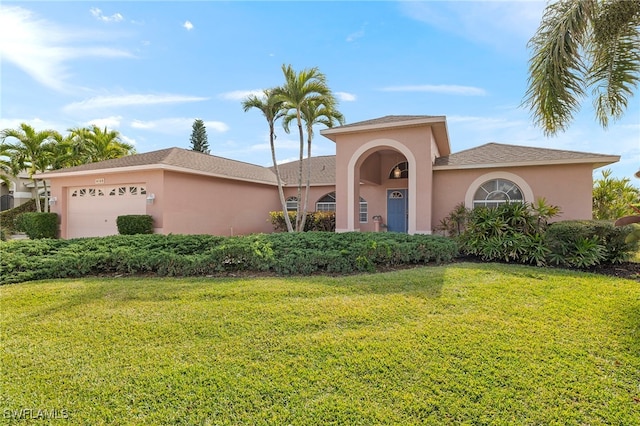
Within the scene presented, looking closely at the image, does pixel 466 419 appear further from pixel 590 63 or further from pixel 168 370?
pixel 590 63

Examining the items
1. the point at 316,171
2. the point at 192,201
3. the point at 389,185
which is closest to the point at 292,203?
Result: the point at 316,171

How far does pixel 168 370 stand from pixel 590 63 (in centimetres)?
1084

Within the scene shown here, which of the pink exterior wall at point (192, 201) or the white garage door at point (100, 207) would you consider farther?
the white garage door at point (100, 207)

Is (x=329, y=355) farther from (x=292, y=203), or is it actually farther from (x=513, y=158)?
(x=292, y=203)

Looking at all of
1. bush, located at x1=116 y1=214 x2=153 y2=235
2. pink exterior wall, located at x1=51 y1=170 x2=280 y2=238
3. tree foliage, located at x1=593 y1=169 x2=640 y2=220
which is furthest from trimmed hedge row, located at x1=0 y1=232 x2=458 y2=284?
tree foliage, located at x1=593 y1=169 x2=640 y2=220

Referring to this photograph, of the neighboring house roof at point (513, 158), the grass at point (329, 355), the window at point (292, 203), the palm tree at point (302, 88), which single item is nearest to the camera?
the grass at point (329, 355)

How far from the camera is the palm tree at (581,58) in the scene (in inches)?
267

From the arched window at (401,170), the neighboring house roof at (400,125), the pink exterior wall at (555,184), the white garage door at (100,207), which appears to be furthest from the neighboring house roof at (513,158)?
the white garage door at (100,207)

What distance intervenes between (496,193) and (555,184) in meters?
2.00

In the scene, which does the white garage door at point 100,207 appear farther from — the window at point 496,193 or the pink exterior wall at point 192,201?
the window at point 496,193

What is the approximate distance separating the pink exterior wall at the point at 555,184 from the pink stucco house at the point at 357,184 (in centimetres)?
3

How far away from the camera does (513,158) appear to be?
1253cm

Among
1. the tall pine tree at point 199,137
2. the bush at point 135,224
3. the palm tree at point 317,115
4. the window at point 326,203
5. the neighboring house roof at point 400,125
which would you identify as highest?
the tall pine tree at point 199,137

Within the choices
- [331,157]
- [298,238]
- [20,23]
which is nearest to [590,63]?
[298,238]
